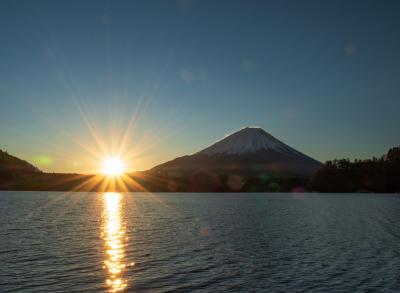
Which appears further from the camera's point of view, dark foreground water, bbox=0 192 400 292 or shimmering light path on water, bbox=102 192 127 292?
shimmering light path on water, bbox=102 192 127 292

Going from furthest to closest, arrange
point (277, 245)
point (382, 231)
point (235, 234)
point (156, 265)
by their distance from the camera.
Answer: point (382, 231) < point (235, 234) < point (277, 245) < point (156, 265)

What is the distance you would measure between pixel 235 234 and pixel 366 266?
21019 mm

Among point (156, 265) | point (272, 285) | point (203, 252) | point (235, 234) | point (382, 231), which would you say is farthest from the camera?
point (382, 231)

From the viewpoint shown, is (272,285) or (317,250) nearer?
(272,285)

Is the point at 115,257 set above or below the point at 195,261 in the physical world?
above

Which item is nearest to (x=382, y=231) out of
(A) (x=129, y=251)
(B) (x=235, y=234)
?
(B) (x=235, y=234)

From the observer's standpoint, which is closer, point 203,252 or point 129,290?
point 129,290

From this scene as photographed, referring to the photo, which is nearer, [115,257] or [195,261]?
[195,261]

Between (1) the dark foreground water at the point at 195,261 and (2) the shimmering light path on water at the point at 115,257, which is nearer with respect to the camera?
(1) the dark foreground water at the point at 195,261

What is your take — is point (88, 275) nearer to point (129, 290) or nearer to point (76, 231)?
point (129, 290)

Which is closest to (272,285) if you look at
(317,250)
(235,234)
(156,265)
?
(156,265)

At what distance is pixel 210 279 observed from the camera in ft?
80.4

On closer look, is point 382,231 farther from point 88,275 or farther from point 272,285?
point 88,275

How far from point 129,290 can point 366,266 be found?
1650cm
